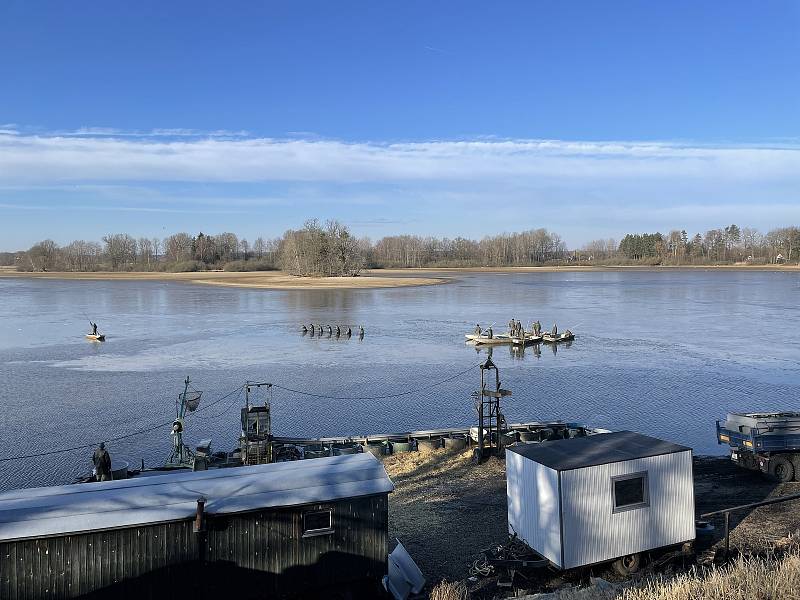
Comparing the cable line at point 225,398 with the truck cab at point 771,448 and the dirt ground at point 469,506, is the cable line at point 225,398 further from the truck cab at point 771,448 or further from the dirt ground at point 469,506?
the truck cab at point 771,448

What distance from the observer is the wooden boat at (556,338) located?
54.9m

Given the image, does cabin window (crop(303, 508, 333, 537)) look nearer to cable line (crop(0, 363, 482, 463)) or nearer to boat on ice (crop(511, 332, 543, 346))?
cable line (crop(0, 363, 482, 463))

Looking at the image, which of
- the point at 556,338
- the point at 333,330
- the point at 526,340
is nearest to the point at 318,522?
the point at 526,340

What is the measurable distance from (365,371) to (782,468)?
979 inches

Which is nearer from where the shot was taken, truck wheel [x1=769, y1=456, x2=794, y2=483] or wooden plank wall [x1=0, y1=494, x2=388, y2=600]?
wooden plank wall [x1=0, y1=494, x2=388, y2=600]

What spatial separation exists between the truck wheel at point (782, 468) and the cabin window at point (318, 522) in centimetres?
1334

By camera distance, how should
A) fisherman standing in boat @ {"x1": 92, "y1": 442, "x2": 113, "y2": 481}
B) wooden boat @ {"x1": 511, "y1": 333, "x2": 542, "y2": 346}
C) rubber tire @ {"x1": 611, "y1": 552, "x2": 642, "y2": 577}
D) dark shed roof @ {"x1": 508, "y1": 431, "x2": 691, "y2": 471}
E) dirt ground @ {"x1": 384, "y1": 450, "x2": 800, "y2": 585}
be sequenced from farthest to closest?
wooden boat @ {"x1": 511, "y1": 333, "x2": 542, "y2": 346} → fisherman standing in boat @ {"x1": 92, "y1": 442, "x2": 113, "y2": 481} → dirt ground @ {"x1": 384, "y1": 450, "x2": 800, "y2": 585} → rubber tire @ {"x1": 611, "y1": 552, "x2": 642, "y2": 577} → dark shed roof @ {"x1": 508, "y1": 431, "x2": 691, "y2": 471}

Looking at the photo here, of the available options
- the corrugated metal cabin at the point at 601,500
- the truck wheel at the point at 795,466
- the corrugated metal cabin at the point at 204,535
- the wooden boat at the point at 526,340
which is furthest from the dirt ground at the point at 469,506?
the wooden boat at the point at 526,340

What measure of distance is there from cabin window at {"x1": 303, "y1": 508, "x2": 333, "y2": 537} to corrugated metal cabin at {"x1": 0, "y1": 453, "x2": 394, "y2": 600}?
2 cm

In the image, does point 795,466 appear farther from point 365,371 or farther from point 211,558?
point 365,371

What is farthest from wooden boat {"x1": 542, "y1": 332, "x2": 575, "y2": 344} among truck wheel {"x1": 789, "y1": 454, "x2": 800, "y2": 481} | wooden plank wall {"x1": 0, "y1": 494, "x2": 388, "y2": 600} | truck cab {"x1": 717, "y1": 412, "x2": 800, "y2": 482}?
wooden plank wall {"x1": 0, "y1": 494, "x2": 388, "y2": 600}

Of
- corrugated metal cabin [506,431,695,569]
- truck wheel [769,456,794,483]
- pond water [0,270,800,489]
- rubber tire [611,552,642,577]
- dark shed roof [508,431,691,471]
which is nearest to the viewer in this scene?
corrugated metal cabin [506,431,695,569]

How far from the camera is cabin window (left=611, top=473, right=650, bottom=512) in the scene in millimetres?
13297

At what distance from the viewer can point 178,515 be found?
1102cm
